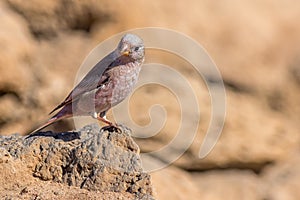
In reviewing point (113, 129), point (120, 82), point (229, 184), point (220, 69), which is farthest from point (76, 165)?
point (229, 184)

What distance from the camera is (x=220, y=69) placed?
359 inches

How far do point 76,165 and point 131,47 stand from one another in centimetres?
117

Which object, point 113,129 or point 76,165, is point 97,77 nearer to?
point 113,129

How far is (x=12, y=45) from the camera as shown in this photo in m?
8.95

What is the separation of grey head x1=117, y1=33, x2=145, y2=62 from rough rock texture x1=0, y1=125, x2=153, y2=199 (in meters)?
0.77

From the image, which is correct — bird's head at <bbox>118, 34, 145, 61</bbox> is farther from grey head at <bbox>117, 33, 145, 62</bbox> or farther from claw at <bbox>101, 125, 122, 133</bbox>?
claw at <bbox>101, 125, 122, 133</bbox>

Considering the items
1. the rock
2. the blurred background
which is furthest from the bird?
the blurred background

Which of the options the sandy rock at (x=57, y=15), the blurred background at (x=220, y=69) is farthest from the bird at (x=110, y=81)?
the sandy rock at (x=57, y=15)

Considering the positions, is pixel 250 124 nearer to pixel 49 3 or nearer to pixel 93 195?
pixel 49 3

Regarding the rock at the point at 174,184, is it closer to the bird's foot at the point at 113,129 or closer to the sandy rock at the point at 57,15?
the sandy rock at the point at 57,15

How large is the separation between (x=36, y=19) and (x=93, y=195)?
5870mm

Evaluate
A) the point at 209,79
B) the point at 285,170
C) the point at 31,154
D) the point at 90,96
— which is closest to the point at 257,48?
the point at 209,79

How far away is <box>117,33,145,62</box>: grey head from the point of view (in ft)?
15.9

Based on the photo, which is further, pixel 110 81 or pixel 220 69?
pixel 220 69
